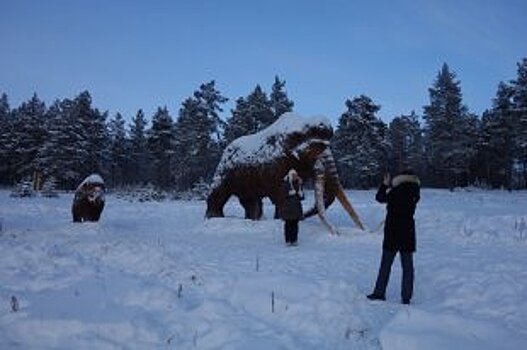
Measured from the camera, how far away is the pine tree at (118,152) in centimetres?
7662

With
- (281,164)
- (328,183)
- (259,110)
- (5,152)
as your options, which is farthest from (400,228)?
(5,152)

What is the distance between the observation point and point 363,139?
50656 mm

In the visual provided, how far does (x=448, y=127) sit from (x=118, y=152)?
4401 cm

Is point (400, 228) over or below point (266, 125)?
below

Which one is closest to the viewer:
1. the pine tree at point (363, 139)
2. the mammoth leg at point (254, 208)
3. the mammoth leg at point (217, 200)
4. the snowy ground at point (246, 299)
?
the snowy ground at point (246, 299)

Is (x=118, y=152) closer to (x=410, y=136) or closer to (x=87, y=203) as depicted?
(x=410, y=136)

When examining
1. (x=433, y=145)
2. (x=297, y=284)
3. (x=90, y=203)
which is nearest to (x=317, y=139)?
(x=90, y=203)

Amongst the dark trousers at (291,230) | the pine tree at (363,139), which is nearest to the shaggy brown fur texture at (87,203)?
the dark trousers at (291,230)

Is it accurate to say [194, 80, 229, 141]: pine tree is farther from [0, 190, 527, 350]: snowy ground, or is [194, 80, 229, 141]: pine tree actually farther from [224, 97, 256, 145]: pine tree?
[0, 190, 527, 350]: snowy ground

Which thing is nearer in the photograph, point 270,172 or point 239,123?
point 270,172

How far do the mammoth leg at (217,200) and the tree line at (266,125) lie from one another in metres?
24.5

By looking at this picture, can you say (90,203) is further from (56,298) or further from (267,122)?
(267,122)

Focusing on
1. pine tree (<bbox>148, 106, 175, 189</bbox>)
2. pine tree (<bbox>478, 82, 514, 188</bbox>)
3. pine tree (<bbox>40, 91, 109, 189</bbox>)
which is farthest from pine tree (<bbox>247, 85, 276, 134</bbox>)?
pine tree (<bbox>478, 82, 514, 188</bbox>)

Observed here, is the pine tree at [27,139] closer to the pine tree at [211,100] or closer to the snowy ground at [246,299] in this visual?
the pine tree at [211,100]
